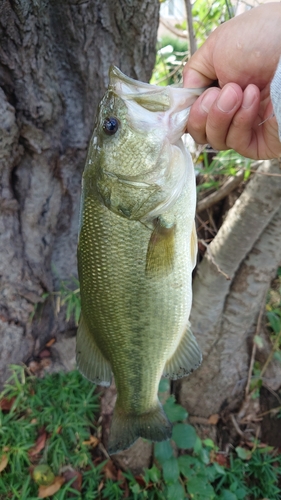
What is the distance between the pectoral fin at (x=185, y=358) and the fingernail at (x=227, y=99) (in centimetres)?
87

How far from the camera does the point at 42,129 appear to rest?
183 centimetres

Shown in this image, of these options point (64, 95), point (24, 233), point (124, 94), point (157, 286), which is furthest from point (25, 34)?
point (157, 286)

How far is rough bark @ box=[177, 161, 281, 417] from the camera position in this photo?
1.90 meters

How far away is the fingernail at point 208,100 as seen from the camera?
1.06 metres

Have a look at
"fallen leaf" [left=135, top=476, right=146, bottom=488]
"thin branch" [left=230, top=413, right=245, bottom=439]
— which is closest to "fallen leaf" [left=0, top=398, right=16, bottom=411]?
"fallen leaf" [left=135, top=476, right=146, bottom=488]

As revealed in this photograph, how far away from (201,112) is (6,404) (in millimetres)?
2122

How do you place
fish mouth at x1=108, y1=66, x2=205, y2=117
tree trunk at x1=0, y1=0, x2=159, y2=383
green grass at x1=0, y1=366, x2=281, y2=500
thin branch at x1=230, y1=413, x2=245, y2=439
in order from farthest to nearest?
1. thin branch at x1=230, y1=413, x2=245, y2=439
2. green grass at x1=0, y1=366, x2=281, y2=500
3. tree trunk at x1=0, y1=0, x2=159, y2=383
4. fish mouth at x1=108, y1=66, x2=205, y2=117

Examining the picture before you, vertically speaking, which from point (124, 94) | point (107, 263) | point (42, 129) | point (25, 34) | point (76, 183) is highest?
point (25, 34)

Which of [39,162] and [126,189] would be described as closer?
[126,189]

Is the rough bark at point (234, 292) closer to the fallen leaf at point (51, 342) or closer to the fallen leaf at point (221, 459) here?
the fallen leaf at point (221, 459)

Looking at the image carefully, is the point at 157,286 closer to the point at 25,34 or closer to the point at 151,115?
the point at 151,115

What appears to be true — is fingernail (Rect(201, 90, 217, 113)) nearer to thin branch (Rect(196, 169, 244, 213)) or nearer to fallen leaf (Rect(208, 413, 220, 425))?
thin branch (Rect(196, 169, 244, 213))

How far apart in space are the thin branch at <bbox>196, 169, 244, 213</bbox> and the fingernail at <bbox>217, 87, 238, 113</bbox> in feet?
Answer: 4.42

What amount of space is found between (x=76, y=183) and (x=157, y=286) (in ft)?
3.74
